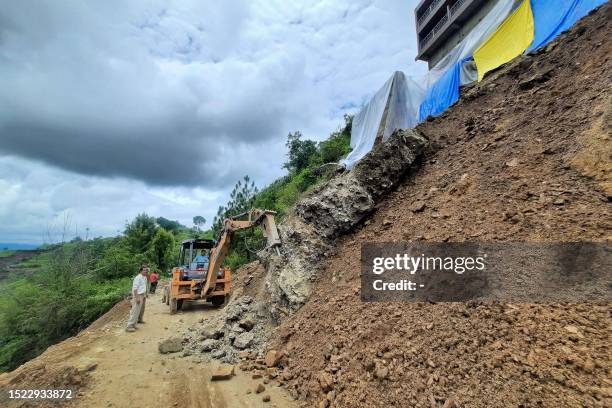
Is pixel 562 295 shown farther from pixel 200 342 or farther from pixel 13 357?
pixel 13 357

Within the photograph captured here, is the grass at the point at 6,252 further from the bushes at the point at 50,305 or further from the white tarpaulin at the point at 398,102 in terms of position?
the white tarpaulin at the point at 398,102

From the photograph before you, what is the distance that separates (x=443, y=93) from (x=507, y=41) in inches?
78.4

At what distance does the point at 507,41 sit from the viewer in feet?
26.8

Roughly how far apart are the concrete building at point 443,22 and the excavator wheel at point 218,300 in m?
19.0

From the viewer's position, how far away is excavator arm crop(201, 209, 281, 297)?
6.71m

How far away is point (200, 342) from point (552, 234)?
18.3 ft

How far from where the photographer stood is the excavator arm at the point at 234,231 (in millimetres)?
6707

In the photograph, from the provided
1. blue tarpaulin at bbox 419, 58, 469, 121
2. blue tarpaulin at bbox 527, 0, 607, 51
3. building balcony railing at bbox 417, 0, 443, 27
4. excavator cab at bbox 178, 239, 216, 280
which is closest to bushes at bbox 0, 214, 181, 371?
excavator cab at bbox 178, 239, 216, 280

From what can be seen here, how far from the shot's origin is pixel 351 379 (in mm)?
3174

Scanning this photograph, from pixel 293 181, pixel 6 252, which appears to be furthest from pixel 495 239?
pixel 6 252

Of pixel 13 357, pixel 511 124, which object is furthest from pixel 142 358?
pixel 13 357

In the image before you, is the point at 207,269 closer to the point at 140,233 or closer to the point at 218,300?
the point at 218,300

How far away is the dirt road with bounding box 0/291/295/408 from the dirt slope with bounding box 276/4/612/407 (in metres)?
0.72

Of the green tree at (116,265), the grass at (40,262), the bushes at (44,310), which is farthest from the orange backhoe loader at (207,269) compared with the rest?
the green tree at (116,265)
